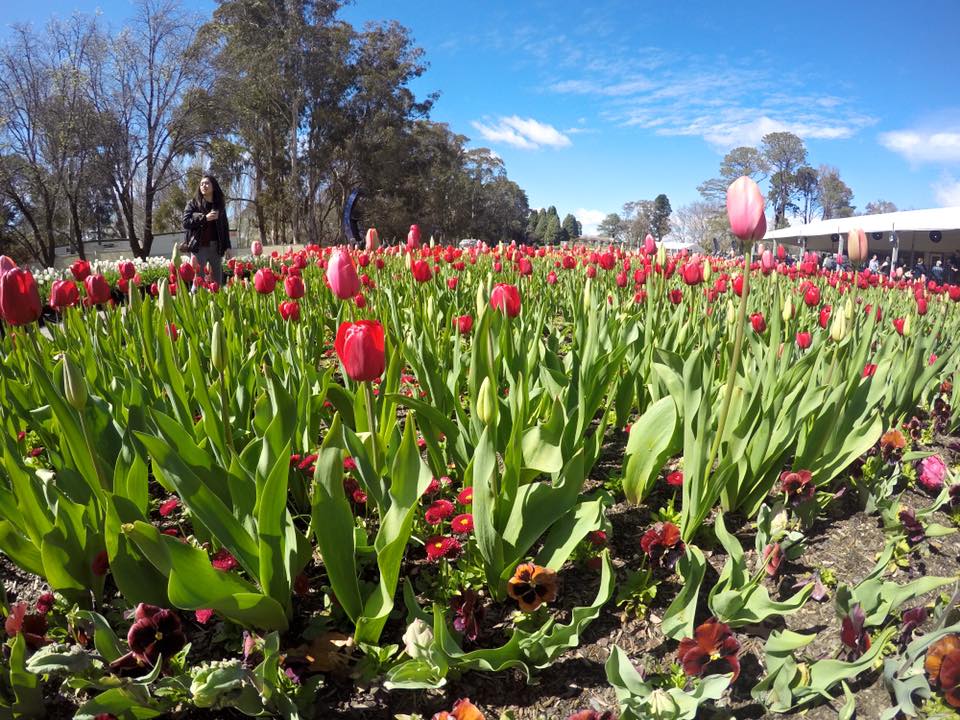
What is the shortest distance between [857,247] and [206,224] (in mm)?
6215

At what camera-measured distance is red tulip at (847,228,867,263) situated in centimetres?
232

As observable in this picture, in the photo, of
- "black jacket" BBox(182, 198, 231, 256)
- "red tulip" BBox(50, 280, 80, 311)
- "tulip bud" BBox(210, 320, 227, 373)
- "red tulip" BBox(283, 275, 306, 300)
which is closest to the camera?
"tulip bud" BBox(210, 320, 227, 373)

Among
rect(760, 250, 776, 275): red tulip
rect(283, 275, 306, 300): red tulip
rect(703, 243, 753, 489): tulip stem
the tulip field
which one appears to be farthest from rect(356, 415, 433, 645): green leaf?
rect(760, 250, 776, 275): red tulip

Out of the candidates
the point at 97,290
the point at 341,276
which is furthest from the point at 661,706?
the point at 97,290

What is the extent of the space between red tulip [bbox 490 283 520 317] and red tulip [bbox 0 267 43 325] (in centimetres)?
159

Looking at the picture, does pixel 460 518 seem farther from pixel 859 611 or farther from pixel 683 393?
pixel 859 611

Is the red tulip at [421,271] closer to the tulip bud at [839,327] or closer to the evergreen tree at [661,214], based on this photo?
the tulip bud at [839,327]

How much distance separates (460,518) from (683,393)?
0.90 metres

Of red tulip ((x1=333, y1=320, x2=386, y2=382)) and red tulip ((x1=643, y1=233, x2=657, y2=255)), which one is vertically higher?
red tulip ((x1=643, y1=233, x2=657, y2=255))

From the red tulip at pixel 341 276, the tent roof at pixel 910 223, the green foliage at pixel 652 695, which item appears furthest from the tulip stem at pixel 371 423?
the tent roof at pixel 910 223

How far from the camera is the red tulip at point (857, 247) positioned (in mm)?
2318

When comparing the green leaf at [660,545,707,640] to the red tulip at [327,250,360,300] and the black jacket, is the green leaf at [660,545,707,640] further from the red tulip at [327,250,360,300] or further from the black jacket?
the black jacket

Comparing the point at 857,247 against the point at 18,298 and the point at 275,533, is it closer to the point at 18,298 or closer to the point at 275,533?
the point at 275,533

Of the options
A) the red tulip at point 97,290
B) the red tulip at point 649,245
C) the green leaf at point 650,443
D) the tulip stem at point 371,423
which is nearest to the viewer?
the tulip stem at point 371,423
